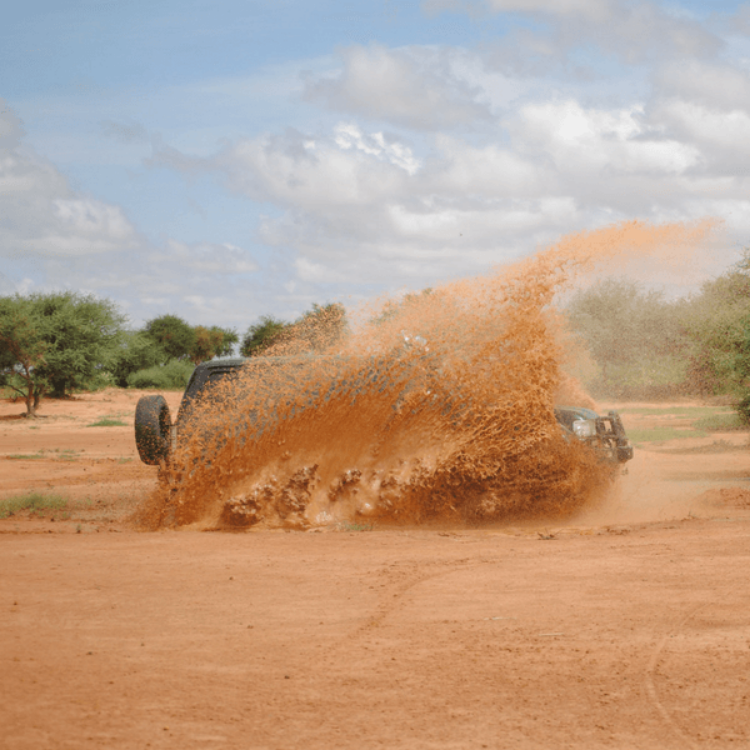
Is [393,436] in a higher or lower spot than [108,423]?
higher

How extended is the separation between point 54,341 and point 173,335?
3567 centimetres

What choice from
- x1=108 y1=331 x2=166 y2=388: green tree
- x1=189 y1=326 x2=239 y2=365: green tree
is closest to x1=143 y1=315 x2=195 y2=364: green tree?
x1=189 y1=326 x2=239 y2=365: green tree

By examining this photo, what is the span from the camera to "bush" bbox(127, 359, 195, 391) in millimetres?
56469

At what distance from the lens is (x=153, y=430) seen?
27.7 ft

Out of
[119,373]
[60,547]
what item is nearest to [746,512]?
[60,547]

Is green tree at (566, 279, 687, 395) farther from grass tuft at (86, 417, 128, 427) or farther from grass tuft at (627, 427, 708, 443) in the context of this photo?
grass tuft at (86, 417, 128, 427)

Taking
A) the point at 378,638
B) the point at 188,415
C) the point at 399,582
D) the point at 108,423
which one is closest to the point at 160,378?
the point at 108,423

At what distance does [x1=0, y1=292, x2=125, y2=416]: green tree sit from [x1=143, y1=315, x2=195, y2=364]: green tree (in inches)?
1237

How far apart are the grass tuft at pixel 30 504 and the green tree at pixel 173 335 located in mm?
63275

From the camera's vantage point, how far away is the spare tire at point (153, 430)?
27.7 ft

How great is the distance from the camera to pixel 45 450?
2197 centimetres

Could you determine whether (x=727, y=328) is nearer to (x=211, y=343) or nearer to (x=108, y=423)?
(x=108, y=423)

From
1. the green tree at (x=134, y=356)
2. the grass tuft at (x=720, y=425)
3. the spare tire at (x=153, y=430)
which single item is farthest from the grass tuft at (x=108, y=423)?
the spare tire at (x=153, y=430)

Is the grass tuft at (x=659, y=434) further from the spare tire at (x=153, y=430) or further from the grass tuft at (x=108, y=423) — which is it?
the grass tuft at (x=108, y=423)
